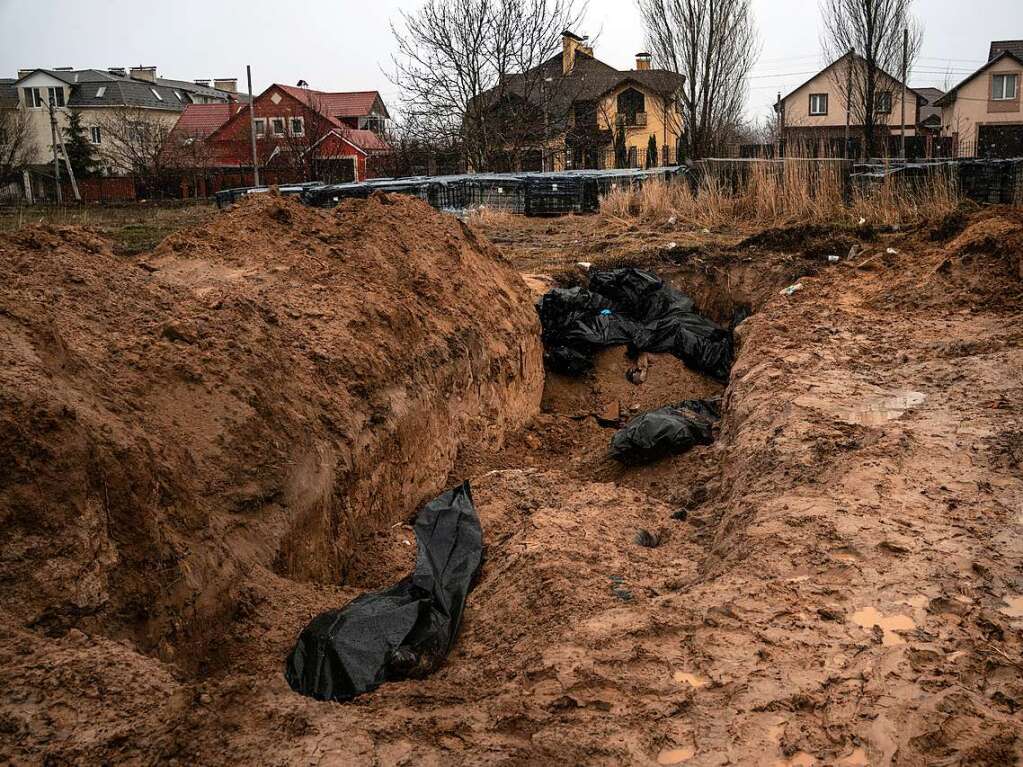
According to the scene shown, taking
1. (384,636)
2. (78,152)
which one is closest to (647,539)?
(384,636)

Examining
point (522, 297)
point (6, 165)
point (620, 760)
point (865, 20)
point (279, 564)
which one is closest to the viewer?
point (620, 760)

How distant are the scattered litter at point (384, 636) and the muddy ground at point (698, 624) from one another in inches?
4.4

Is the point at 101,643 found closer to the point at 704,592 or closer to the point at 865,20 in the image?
the point at 704,592

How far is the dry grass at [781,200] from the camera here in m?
13.2

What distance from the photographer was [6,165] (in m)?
32.6

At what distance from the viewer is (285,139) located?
3347 centimetres

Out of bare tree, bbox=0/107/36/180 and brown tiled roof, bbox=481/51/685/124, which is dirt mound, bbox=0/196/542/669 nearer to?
brown tiled roof, bbox=481/51/685/124

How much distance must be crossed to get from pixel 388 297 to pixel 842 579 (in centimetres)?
403

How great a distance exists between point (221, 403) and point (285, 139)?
31618 mm

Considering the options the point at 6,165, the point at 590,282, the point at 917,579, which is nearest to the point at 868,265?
the point at 590,282

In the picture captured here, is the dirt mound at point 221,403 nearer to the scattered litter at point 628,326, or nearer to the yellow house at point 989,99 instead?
the scattered litter at point 628,326

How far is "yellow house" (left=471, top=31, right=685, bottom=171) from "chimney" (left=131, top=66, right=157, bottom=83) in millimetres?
33756

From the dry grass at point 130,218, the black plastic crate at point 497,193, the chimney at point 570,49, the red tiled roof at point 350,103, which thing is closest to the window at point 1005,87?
the chimney at point 570,49

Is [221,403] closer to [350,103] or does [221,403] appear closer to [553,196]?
[553,196]
